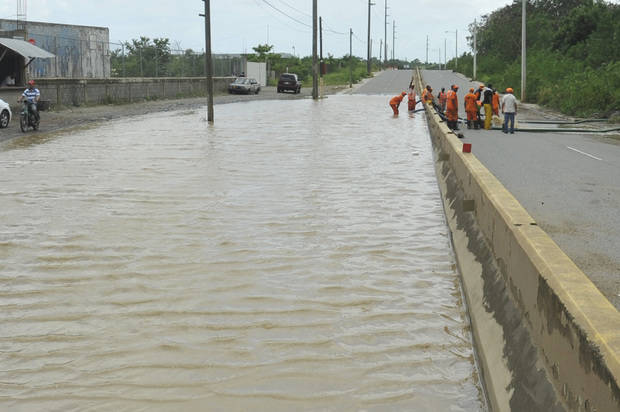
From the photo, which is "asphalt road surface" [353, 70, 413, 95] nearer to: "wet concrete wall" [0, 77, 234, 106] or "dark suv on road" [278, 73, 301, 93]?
"dark suv on road" [278, 73, 301, 93]

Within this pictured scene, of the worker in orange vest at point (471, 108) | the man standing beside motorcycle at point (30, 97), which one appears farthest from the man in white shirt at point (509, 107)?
the man standing beside motorcycle at point (30, 97)

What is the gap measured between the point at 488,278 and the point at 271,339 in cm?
184

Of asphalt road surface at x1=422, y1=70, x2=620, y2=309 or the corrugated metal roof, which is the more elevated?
the corrugated metal roof

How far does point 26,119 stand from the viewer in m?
25.9

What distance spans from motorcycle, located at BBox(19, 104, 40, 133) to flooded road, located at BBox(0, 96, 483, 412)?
1028cm

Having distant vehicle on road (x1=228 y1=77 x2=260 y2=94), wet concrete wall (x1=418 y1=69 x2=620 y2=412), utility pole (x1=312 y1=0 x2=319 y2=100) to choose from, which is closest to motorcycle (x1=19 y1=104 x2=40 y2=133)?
wet concrete wall (x1=418 y1=69 x2=620 y2=412)

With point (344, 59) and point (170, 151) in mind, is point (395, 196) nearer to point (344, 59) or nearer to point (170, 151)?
point (170, 151)

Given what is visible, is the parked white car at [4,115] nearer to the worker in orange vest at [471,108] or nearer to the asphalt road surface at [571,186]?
the asphalt road surface at [571,186]

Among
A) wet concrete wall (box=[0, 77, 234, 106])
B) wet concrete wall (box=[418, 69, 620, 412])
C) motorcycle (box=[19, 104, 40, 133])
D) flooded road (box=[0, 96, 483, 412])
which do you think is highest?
wet concrete wall (box=[0, 77, 234, 106])

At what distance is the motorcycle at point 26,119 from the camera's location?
25.7m

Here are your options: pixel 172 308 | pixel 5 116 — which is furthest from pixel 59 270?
pixel 5 116

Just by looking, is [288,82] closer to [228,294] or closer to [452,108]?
[452,108]

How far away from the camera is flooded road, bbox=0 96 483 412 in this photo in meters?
5.28

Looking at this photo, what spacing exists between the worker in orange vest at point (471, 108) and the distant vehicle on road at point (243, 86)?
110 ft
